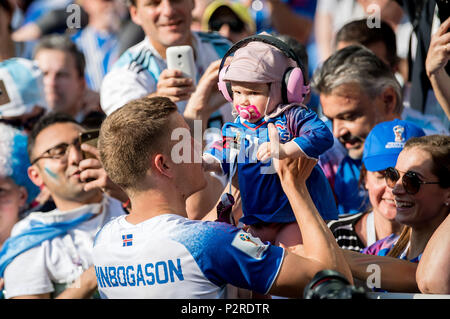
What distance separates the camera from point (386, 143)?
12.8 feet

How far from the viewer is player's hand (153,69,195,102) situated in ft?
13.4

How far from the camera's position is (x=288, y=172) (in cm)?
293

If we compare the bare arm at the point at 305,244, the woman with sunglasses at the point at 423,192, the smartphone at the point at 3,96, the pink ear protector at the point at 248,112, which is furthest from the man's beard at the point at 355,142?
the smartphone at the point at 3,96

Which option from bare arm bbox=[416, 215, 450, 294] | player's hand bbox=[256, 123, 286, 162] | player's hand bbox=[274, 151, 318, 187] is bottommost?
bare arm bbox=[416, 215, 450, 294]

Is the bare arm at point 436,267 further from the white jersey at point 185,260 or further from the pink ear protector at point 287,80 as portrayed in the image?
the pink ear protector at point 287,80

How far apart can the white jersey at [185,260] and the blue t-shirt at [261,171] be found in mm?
407

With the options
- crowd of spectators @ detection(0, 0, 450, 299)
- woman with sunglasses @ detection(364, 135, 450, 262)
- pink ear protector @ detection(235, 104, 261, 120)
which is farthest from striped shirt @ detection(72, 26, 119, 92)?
woman with sunglasses @ detection(364, 135, 450, 262)

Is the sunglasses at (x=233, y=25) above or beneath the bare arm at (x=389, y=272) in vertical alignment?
above

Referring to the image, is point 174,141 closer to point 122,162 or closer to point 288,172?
point 122,162

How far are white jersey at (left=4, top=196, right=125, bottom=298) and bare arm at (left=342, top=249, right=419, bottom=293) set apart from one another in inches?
67.7

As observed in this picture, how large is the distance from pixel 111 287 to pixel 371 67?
2417mm

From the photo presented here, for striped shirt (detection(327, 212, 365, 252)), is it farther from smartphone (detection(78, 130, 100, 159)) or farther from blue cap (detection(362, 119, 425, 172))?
smartphone (detection(78, 130, 100, 159))

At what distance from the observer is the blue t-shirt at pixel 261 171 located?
3129 mm

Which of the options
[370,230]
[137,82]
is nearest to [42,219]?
[137,82]
